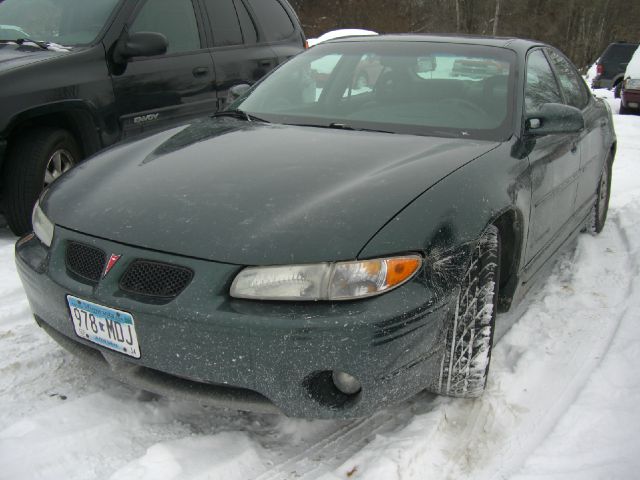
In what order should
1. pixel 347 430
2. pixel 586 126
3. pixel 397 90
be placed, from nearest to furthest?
pixel 347 430, pixel 397 90, pixel 586 126

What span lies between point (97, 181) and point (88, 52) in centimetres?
213

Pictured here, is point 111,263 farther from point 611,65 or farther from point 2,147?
point 611,65

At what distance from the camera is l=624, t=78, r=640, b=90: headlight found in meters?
12.8

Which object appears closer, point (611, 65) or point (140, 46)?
point (140, 46)

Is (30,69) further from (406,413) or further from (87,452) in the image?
(406,413)

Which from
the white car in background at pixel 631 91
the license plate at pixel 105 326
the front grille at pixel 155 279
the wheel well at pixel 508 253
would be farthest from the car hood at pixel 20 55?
the white car in background at pixel 631 91

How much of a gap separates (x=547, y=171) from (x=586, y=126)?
1021 millimetres

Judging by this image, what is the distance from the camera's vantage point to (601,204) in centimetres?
455

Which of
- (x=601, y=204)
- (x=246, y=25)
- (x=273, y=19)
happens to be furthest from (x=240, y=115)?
(x=273, y=19)

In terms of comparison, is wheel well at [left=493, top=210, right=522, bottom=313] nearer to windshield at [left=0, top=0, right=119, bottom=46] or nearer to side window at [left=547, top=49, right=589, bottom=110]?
side window at [left=547, top=49, right=589, bottom=110]

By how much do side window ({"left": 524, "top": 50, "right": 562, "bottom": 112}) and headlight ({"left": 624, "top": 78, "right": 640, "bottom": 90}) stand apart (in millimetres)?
10636

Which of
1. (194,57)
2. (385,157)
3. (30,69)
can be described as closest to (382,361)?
(385,157)

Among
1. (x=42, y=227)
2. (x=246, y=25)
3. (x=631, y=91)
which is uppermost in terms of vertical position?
(x=246, y=25)

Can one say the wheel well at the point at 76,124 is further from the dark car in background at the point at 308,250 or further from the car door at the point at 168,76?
the dark car in background at the point at 308,250
